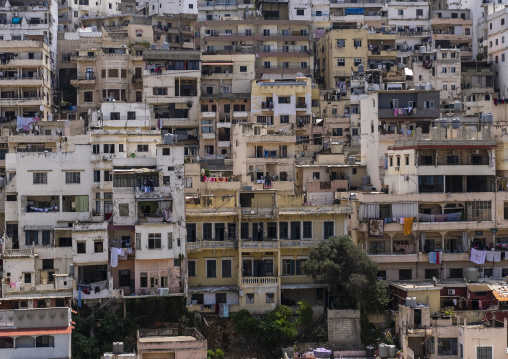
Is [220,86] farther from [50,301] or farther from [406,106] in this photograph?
[50,301]

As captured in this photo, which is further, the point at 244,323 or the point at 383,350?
the point at 244,323

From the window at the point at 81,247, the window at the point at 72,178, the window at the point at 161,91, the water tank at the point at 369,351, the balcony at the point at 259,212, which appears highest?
the window at the point at 161,91

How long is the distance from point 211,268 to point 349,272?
6750mm

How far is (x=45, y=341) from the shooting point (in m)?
Result: 42.5

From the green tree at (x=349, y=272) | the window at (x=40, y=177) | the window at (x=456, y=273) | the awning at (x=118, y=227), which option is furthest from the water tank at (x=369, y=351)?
the window at (x=40, y=177)

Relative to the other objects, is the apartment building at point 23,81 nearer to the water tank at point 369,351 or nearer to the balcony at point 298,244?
the balcony at point 298,244

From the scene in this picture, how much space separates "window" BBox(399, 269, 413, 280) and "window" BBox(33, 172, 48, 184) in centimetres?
1814

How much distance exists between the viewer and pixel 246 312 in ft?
159

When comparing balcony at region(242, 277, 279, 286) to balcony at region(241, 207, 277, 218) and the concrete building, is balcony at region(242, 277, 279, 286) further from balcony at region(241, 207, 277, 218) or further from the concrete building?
the concrete building

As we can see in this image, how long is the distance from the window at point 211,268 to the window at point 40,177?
8.91 m

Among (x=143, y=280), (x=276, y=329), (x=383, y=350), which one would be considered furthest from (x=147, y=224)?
(x=383, y=350)

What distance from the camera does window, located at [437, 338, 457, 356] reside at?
152 feet

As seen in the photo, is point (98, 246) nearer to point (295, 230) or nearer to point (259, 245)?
point (259, 245)

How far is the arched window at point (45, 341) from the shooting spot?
42.4 m
